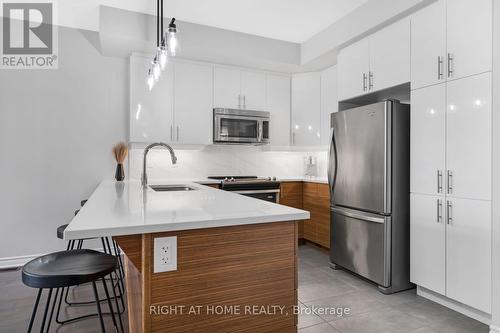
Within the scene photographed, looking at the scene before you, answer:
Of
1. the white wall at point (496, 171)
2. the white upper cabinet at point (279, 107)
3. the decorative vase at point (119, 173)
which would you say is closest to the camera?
the white wall at point (496, 171)

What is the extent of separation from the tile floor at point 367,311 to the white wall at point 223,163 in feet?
6.39

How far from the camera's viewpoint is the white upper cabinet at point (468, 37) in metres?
2.14

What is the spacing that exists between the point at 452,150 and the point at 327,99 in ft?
6.73

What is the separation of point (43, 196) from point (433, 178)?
3.98 m

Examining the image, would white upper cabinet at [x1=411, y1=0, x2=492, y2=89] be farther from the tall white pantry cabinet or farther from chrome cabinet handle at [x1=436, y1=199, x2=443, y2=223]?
chrome cabinet handle at [x1=436, y1=199, x2=443, y2=223]

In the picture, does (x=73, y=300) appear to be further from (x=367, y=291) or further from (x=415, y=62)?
(x=415, y=62)

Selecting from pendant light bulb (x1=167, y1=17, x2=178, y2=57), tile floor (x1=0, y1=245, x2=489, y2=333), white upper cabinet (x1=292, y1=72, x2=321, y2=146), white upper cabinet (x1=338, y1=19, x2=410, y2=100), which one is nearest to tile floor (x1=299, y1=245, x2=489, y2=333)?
tile floor (x1=0, y1=245, x2=489, y2=333)

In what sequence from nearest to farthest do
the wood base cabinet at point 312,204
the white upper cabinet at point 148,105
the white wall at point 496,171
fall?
1. the white wall at point 496,171
2. the white upper cabinet at point 148,105
3. the wood base cabinet at point 312,204

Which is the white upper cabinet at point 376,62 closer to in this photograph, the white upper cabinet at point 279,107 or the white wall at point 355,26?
the white wall at point 355,26

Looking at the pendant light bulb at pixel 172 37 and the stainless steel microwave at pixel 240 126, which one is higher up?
the pendant light bulb at pixel 172 37

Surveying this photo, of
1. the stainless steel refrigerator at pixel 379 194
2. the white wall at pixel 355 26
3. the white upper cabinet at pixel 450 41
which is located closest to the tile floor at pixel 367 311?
the stainless steel refrigerator at pixel 379 194

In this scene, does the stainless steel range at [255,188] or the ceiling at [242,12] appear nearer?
the ceiling at [242,12]

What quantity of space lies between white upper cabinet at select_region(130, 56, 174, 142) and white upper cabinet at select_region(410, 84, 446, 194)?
268 cm

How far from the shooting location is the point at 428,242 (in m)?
2.54
